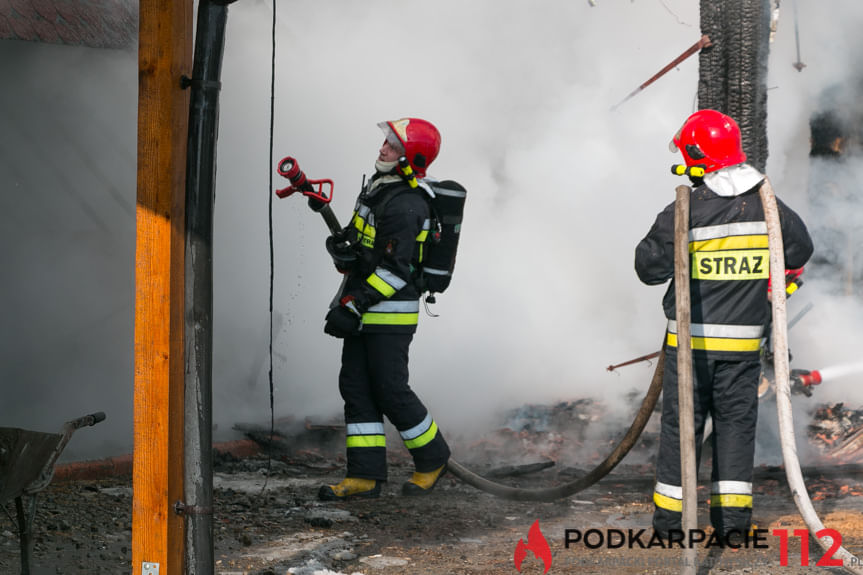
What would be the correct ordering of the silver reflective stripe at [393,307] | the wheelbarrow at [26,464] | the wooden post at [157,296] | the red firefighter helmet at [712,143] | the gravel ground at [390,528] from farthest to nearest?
1. the silver reflective stripe at [393,307]
2. the red firefighter helmet at [712,143]
3. the gravel ground at [390,528]
4. the wheelbarrow at [26,464]
5. the wooden post at [157,296]

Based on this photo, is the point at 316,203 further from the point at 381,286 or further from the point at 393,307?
the point at 393,307

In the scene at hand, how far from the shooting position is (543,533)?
15.4ft

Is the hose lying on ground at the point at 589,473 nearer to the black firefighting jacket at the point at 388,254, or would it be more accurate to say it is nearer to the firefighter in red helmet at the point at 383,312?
the firefighter in red helmet at the point at 383,312

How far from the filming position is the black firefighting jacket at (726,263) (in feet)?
13.8

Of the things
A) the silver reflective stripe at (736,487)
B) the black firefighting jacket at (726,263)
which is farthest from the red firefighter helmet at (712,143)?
the silver reflective stripe at (736,487)

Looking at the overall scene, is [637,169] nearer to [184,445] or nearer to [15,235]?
[15,235]

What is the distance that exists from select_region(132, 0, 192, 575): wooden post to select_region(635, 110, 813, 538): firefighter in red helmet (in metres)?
2.28

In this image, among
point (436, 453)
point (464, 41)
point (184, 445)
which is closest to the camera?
point (184, 445)

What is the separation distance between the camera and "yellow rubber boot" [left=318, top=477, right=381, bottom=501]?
17.3 feet

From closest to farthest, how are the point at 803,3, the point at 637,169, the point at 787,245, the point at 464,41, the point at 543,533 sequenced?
the point at 787,245
the point at 543,533
the point at 803,3
the point at 637,169
the point at 464,41

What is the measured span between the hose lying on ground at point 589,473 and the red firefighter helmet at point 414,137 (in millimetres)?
1805

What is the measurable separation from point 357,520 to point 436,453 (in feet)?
2.45

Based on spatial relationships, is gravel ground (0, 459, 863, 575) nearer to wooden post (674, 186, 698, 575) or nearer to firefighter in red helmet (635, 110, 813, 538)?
firefighter in red helmet (635, 110, 813, 538)

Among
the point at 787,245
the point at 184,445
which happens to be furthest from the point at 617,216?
the point at 184,445
